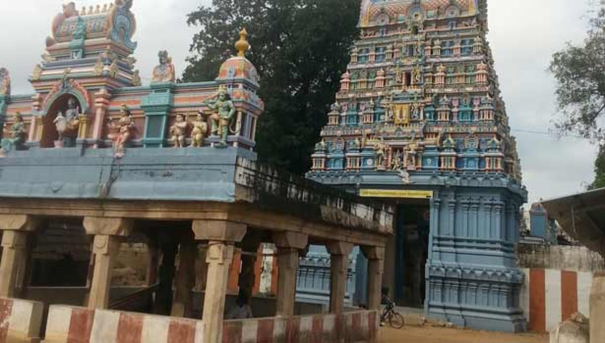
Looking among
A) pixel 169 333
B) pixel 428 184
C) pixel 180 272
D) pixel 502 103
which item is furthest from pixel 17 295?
pixel 502 103

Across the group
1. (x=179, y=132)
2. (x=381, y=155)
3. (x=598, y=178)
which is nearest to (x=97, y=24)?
(x=179, y=132)

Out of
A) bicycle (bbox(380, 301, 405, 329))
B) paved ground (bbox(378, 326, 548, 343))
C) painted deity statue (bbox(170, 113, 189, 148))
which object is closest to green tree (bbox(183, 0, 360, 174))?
bicycle (bbox(380, 301, 405, 329))

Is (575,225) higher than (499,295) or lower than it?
higher

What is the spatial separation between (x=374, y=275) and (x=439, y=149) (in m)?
8.74

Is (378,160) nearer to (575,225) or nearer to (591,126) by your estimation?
(591,126)

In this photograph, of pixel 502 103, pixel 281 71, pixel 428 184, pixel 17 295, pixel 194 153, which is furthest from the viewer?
pixel 281 71

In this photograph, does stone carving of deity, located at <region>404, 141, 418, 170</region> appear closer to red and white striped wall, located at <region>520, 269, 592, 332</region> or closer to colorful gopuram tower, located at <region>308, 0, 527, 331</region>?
colorful gopuram tower, located at <region>308, 0, 527, 331</region>

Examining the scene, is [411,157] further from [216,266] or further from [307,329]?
[216,266]

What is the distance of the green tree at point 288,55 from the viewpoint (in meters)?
27.8

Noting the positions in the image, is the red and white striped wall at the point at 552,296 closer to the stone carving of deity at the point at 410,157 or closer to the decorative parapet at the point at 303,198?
the stone carving of deity at the point at 410,157

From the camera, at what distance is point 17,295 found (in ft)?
34.9

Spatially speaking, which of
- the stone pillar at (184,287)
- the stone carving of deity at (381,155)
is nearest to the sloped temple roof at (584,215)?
the stone pillar at (184,287)

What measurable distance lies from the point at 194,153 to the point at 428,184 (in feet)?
41.2

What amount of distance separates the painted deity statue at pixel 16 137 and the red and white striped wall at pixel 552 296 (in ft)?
53.0
